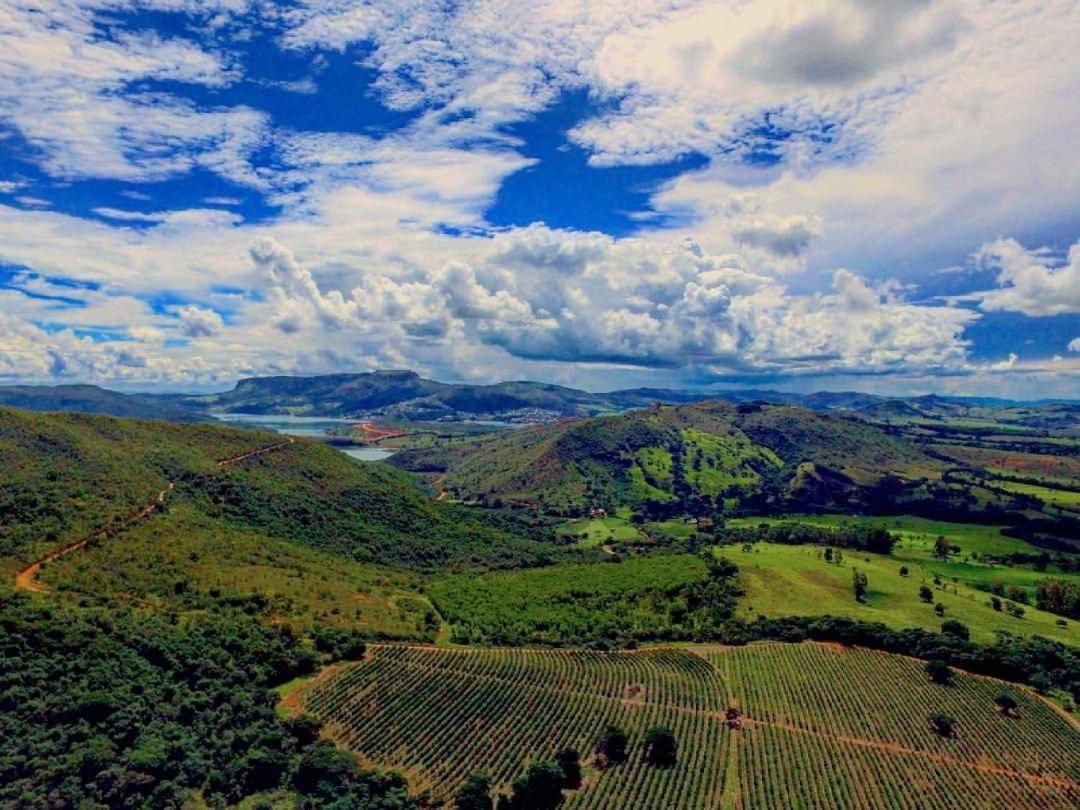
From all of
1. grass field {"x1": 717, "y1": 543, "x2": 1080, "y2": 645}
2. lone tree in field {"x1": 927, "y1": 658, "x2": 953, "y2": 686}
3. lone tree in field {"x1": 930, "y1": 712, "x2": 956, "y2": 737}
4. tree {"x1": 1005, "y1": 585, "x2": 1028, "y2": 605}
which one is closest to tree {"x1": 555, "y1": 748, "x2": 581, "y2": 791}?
lone tree in field {"x1": 930, "y1": 712, "x2": 956, "y2": 737}

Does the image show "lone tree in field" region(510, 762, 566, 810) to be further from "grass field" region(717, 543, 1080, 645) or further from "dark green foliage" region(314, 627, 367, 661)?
"grass field" region(717, 543, 1080, 645)

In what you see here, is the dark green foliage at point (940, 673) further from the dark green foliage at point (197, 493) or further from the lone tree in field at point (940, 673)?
the dark green foliage at point (197, 493)

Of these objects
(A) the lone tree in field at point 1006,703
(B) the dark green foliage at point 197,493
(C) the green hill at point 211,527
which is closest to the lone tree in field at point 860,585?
(A) the lone tree in field at point 1006,703

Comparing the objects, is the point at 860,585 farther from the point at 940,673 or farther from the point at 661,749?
the point at 661,749

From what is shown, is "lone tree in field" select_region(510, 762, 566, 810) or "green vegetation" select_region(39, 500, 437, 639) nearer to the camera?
"lone tree in field" select_region(510, 762, 566, 810)

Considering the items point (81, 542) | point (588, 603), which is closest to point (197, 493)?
point (81, 542)

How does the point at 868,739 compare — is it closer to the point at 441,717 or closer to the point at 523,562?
the point at 441,717
